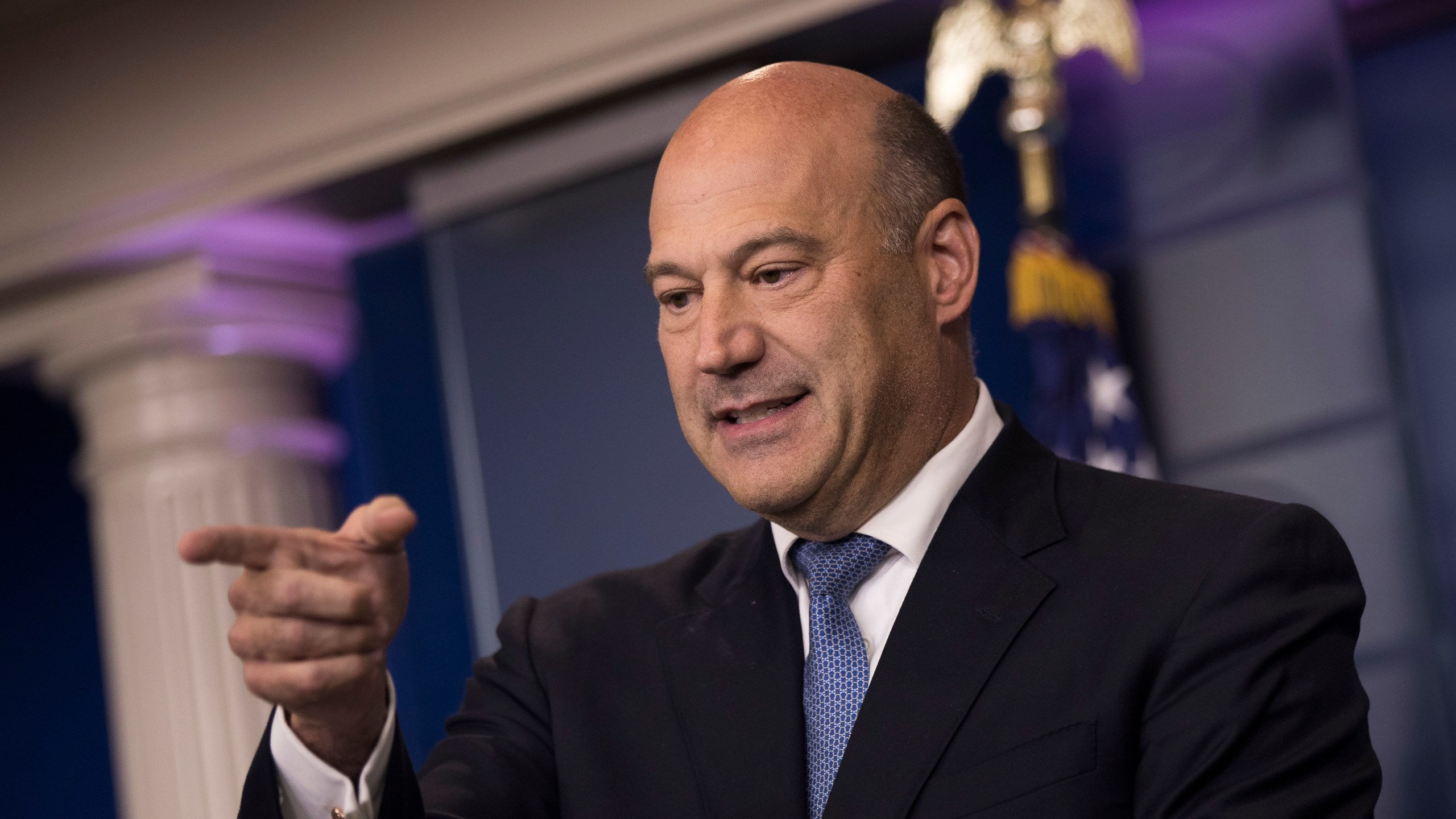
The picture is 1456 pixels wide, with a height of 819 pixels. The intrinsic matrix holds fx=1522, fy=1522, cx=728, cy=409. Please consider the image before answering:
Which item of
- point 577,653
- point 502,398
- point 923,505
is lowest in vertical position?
point 577,653

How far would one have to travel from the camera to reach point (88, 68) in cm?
423

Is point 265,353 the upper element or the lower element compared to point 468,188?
lower

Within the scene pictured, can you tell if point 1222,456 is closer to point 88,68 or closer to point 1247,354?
point 1247,354

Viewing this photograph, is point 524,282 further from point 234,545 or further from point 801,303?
point 234,545

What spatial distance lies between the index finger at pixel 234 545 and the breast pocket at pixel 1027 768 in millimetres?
643

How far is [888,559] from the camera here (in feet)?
5.25

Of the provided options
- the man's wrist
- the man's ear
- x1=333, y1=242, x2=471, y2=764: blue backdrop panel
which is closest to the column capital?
x1=333, y1=242, x2=471, y2=764: blue backdrop panel

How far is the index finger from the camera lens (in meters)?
1.13

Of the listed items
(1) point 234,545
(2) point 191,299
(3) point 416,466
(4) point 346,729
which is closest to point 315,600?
(1) point 234,545

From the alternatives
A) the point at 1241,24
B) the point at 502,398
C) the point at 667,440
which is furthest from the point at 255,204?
the point at 1241,24

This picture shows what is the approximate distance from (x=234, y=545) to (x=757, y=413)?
0.62 m

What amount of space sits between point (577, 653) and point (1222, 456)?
6.72 feet

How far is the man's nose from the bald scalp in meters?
0.17

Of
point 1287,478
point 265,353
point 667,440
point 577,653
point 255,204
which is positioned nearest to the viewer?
point 577,653
